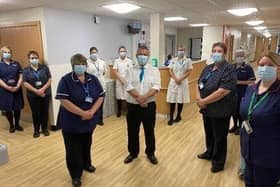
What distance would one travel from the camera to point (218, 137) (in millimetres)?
2570

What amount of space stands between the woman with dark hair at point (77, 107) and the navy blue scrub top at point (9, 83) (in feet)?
6.74

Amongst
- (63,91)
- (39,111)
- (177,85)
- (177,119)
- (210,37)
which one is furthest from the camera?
(210,37)

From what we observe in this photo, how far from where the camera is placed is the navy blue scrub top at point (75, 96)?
2219mm

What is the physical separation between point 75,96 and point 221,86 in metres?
1.51

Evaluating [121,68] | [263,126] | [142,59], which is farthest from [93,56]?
[263,126]

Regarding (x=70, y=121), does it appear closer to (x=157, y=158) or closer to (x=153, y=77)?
(x=153, y=77)

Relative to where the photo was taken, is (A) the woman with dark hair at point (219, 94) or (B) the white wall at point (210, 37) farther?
(B) the white wall at point (210, 37)

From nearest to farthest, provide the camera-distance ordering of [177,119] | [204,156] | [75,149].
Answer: [75,149]
[204,156]
[177,119]

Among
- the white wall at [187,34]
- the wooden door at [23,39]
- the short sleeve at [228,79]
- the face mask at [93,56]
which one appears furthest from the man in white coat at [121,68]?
the white wall at [187,34]

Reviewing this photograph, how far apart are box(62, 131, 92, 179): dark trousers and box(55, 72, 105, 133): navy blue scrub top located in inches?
4.1

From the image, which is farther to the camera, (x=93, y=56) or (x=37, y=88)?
(x=93, y=56)

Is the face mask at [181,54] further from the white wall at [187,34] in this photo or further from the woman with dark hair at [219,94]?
the white wall at [187,34]

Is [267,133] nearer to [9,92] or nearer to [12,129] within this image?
[9,92]

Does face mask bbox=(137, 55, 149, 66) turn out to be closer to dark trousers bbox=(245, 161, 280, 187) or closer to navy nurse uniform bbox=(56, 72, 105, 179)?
navy nurse uniform bbox=(56, 72, 105, 179)
